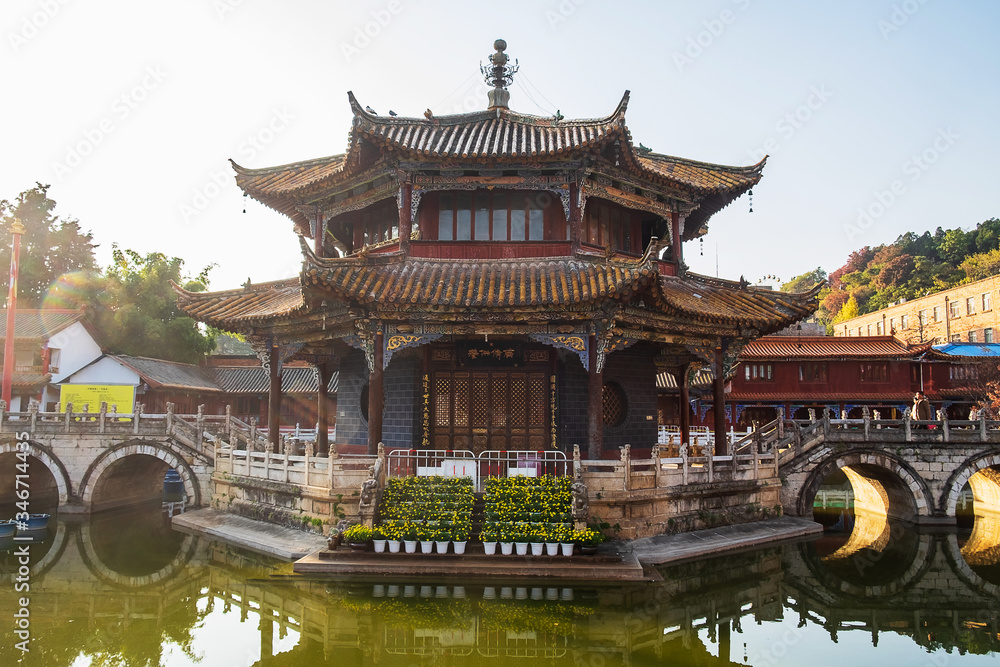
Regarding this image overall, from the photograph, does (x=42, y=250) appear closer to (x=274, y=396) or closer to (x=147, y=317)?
(x=147, y=317)

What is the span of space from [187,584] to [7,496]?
16876 millimetres

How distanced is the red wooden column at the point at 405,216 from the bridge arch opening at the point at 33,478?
15784mm

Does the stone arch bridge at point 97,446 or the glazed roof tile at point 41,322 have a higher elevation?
the glazed roof tile at point 41,322

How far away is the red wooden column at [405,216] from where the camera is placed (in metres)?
16.2

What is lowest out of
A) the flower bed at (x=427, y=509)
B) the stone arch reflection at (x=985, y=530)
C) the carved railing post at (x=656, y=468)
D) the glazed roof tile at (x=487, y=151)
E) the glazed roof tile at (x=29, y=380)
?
the stone arch reflection at (x=985, y=530)

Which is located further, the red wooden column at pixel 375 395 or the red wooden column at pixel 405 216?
the red wooden column at pixel 405 216

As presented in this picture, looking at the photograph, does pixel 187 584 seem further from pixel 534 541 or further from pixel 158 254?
pixel 158 254

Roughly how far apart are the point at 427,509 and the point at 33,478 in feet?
70.7

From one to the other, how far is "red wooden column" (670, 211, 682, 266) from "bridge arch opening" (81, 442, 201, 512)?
55.7ft

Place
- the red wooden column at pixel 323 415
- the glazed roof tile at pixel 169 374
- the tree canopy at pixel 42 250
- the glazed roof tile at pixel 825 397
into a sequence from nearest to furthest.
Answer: the red wooden column at pixel 323 415 → the glazed roof tile at pixel 169 374 → the glazed roof tile at pixel 825 397 → the tree canopy at pixel 42 250

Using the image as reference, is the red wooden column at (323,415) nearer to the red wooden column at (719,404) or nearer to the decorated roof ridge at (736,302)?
the decorated roof ridge at (736,302)

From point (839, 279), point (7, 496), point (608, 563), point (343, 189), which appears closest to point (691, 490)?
point (608, 563)

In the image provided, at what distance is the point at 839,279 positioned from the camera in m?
89.5

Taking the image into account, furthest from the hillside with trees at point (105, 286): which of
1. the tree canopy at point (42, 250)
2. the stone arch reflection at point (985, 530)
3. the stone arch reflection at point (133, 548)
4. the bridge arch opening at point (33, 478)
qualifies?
the stone arch reflection at point (985, 530)
